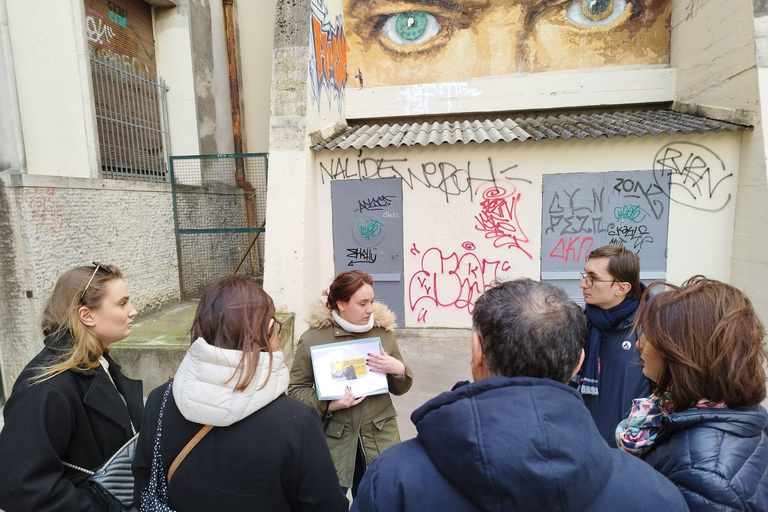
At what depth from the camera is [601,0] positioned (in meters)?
6.82

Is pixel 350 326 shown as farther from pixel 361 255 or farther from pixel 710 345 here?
pixel 361 255

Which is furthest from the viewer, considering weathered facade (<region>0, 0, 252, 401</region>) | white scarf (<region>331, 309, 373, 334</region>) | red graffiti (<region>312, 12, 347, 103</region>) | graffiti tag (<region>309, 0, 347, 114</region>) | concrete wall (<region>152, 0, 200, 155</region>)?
concrete wall (<region>152, 0, 200, 155</region>)

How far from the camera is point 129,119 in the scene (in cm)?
587

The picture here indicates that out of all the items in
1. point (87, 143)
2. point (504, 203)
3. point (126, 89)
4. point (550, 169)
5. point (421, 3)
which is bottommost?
point (504, 203)

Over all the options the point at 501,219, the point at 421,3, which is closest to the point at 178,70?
the point at 421,3

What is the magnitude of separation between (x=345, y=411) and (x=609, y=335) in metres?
1.51

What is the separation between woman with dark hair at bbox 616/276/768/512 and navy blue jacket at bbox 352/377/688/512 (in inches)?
7.1

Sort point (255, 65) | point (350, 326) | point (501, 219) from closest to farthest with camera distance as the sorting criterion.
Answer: point (350, 326) < point (501, 219) < point (255, 65)

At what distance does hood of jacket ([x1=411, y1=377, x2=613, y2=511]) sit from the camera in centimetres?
84

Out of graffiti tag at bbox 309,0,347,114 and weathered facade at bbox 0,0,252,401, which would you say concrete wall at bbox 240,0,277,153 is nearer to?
weathered facade at bbox 0,0,252,401

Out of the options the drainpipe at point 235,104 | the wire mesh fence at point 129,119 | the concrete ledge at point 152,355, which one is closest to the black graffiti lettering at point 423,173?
the concrete ledge at point 152,355

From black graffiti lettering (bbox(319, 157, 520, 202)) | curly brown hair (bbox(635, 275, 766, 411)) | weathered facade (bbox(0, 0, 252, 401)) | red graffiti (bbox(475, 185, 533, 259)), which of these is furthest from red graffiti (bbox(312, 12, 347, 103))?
curly brown hair (bbox(635, 275, 766, 411))

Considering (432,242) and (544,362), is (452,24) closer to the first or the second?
(432,242)

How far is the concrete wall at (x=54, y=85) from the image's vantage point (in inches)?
182
